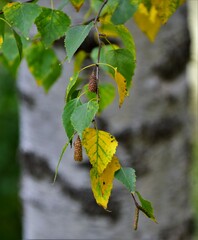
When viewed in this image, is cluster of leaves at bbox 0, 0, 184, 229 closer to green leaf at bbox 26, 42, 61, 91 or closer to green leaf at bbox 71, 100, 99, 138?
green leaf at bbox 71, 100, 99, 138

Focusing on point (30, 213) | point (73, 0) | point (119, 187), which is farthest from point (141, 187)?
point (73, 0)

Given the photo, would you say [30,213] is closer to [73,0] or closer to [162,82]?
[162,82]

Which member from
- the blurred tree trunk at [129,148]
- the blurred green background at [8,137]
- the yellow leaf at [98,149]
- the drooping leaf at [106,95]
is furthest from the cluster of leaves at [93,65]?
the blurred green background at [8,137]

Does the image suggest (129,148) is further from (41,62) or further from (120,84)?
(120,84)

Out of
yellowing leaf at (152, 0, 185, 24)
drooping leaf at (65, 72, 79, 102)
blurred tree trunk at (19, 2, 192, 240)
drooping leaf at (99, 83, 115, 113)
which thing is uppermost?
drooping leaf at (65, 72, 79, 102)

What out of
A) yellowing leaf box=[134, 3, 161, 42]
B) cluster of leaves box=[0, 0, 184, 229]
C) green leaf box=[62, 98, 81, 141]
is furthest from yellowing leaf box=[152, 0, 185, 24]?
green leaf box=[62, 98, 81, 141]

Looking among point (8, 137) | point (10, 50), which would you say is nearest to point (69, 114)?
point (10, 50)
